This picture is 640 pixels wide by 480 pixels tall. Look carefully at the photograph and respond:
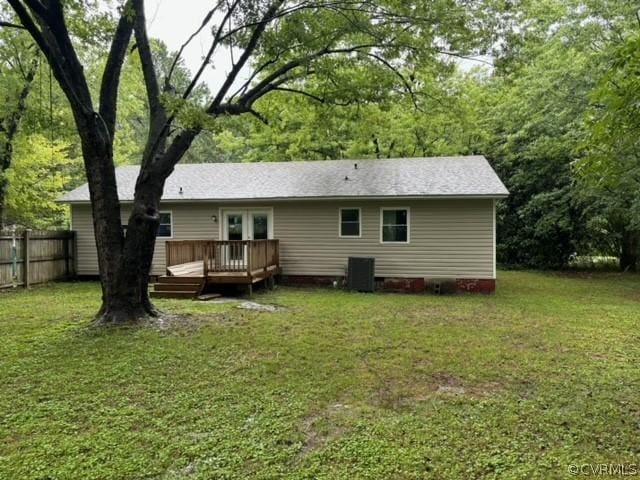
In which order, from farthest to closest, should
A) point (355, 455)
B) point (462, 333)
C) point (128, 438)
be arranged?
point (462, 333), point (128, 438), point (355, 455)

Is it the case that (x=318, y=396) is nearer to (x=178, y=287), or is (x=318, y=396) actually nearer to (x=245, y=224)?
(x=178, y=287)

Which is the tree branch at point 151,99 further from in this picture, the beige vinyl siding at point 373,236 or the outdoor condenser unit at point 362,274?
the outdoor condenser unit at point 362,274

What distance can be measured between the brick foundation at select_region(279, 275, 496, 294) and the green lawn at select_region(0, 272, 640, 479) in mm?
3401

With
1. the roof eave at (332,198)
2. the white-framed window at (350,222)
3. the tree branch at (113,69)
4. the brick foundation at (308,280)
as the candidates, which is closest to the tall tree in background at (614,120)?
the roof eave at (332,198)

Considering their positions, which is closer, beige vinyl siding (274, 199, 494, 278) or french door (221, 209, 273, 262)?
beige vinyl siding (274, 199, 494, 278)

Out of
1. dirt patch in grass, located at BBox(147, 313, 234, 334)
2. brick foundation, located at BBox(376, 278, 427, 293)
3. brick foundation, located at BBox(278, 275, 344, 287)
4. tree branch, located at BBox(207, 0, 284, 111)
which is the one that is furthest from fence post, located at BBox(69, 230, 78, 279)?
brick foundation, located at BBox(376, 278, 427, 293)

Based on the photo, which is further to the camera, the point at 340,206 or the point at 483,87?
the point at 483,87

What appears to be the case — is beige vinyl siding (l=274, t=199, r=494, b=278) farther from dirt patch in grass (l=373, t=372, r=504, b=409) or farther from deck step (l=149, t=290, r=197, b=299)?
dirt patch in grass (l=373, t=372, r=504, b=409)

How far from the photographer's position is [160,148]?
7.41 meters

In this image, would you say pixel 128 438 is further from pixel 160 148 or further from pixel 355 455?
pixel 160 148

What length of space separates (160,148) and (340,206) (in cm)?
593

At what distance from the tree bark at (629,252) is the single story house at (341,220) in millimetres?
8046

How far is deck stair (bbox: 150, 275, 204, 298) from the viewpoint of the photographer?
33.2 feet

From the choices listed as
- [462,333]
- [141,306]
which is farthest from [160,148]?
[462,333]
